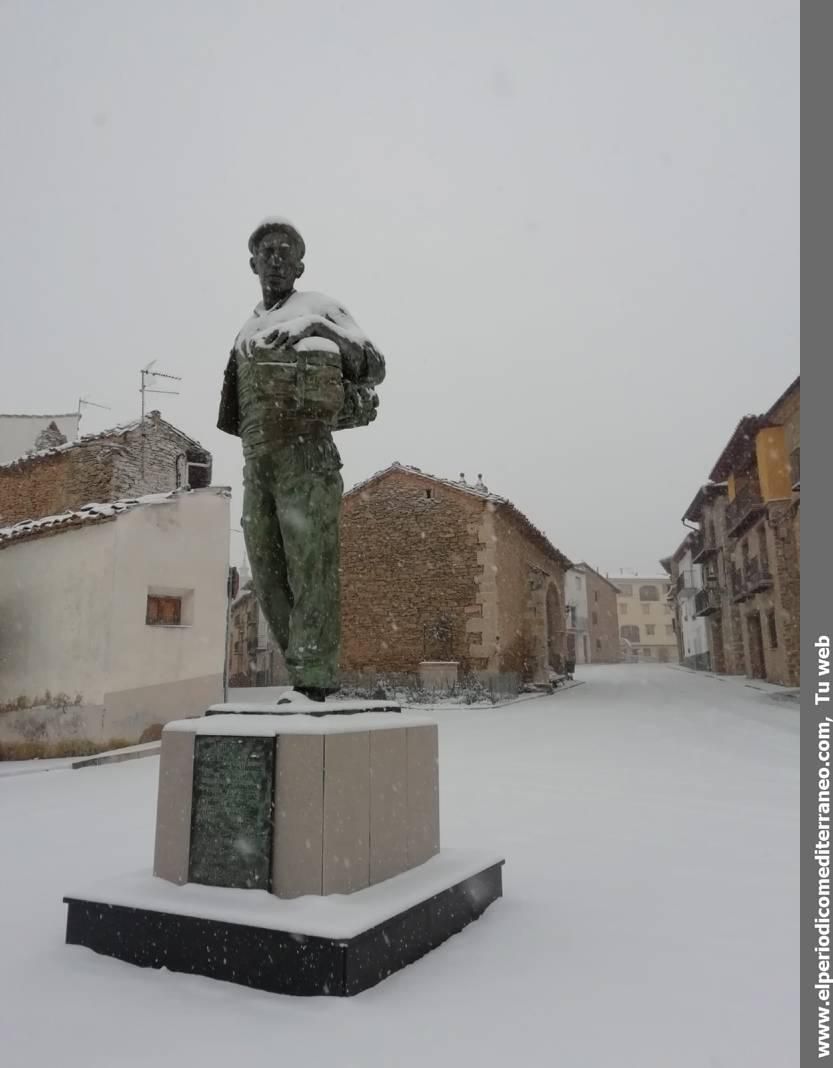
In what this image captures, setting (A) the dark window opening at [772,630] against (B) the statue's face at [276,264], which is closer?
(B) the statue's face at [276,264]

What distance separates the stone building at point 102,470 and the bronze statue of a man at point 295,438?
1272cm

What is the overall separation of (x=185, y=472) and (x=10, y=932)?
14.2 meters

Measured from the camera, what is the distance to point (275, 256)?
344cm

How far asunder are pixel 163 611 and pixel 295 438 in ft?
25.9

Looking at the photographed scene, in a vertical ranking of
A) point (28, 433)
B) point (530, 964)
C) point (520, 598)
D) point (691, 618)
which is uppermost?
point (28, 433)

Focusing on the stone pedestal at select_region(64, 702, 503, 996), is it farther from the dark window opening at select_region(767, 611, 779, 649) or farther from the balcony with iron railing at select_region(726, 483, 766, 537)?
the dark window opening at select_region(767, 611, 779, 649)

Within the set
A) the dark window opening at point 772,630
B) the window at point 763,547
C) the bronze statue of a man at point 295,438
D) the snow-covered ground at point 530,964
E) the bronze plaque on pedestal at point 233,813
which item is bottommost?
the snow-covered ground at point 530,964

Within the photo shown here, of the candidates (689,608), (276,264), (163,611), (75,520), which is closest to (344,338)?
(276,264)

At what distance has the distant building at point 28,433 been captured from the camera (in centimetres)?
1928

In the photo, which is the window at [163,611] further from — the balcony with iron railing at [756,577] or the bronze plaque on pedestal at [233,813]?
the balcony with iron railing at [756,577]

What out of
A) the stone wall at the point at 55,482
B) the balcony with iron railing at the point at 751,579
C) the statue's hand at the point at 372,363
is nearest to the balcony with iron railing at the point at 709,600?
the balcony with iron railing at the point at 751,579

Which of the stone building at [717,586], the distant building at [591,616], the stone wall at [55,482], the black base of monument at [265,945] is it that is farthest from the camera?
the distant building at [591,616]

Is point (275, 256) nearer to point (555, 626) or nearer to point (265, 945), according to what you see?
point (265, 945)
